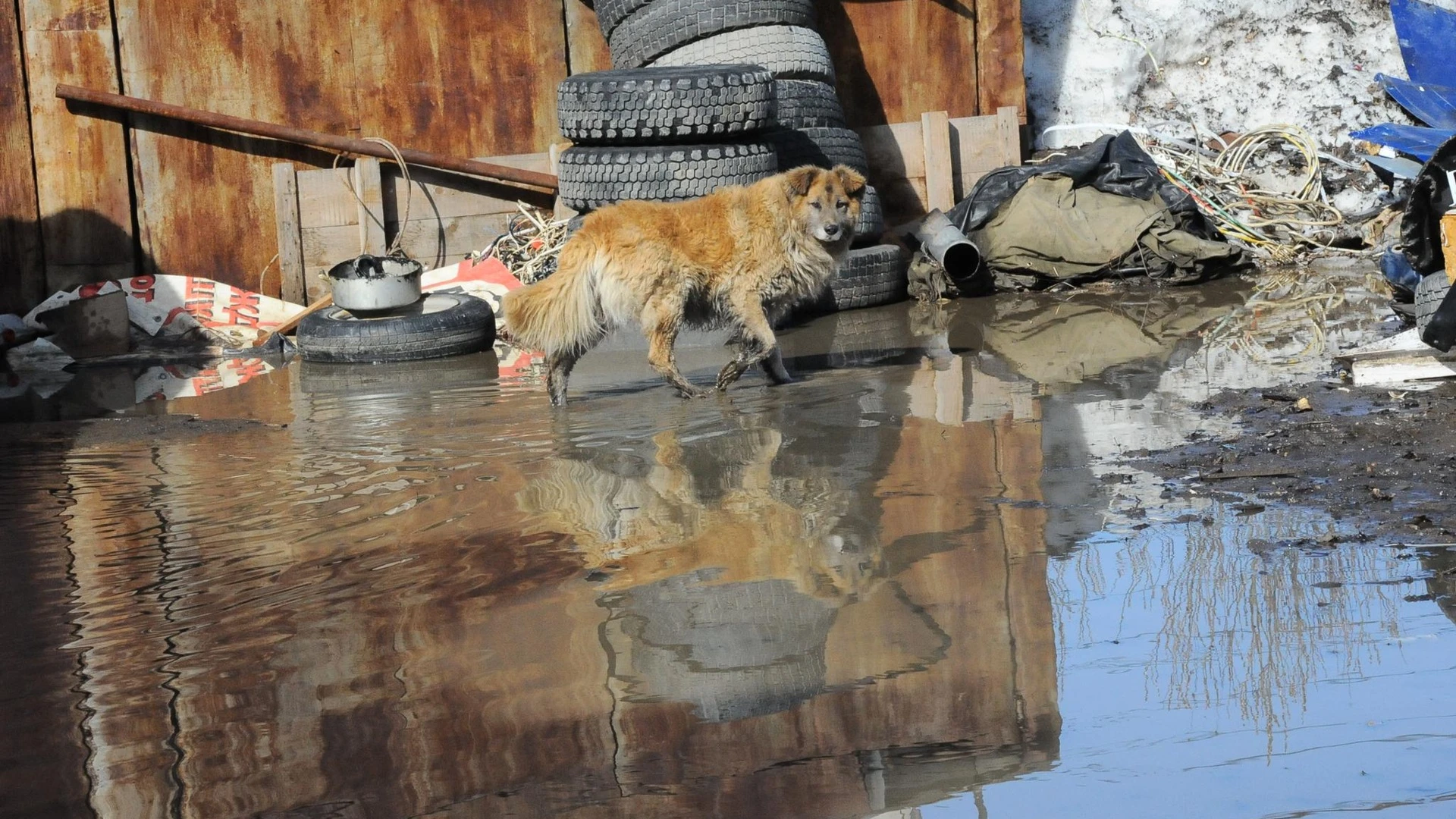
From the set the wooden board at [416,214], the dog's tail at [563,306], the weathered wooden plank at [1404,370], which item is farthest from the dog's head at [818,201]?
the wooden board at [416,214]

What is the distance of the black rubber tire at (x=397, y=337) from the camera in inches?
385

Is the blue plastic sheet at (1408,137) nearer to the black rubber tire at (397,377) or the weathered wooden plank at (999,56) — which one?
the weathered wooden plank at (999,56)

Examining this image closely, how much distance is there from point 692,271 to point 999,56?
19.4 ft

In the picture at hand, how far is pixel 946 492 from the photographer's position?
16.9 ft

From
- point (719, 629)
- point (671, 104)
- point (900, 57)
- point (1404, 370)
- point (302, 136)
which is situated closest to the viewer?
point (719, 629)

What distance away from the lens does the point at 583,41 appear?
39.3 feet

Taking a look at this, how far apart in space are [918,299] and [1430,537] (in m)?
6.90

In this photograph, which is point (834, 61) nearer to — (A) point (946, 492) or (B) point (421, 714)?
(A) point (946, 492)

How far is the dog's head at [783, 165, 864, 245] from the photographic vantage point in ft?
25.7

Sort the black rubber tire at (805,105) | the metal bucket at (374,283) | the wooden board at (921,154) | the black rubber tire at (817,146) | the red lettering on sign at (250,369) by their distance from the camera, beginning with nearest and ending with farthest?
the red lettering on sign at (250,369) < the metal bucket at (374,283) < the black rubber tire at (817,146) < the black rubber tire at (805,105) < the wooden board at (921,154)

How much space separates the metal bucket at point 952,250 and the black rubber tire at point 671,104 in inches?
67.8

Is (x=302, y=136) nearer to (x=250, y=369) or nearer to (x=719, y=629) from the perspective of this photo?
(x=250, y=369)

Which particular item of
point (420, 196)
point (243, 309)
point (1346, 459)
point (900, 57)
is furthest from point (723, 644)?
point (900, 57)

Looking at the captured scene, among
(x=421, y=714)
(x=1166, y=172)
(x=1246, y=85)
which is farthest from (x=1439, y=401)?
(x=1246, y=85)
